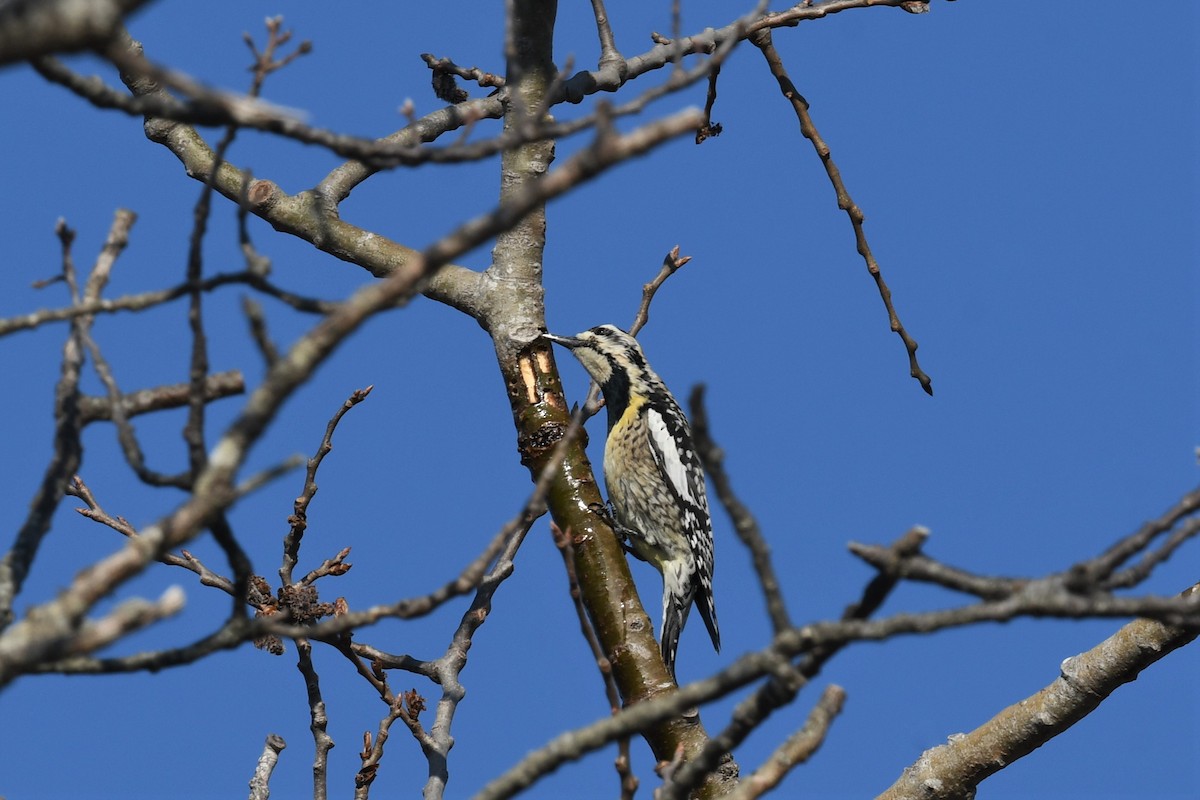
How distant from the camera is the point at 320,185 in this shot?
16.5 ft

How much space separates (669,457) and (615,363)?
605 millimetres

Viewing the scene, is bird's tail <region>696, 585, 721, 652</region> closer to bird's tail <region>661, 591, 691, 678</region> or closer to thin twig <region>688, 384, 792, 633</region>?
bird's tail <region>661, 591, 691, 678</region>

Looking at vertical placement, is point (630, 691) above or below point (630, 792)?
above

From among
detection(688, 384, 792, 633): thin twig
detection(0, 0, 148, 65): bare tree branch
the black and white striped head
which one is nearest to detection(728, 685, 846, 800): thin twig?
detection(688, 384, 792, 633): thin twig

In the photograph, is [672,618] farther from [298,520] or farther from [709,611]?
[298,520]

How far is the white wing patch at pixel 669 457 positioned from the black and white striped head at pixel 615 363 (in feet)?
0.78

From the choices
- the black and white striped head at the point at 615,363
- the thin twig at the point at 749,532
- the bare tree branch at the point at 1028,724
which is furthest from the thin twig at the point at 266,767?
the black and white striped head at the point at 615,363

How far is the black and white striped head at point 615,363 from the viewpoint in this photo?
6320mm

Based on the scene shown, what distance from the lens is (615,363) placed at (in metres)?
6.41

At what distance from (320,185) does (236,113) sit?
331 centimetres

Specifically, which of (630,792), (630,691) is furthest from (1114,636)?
(630,792)

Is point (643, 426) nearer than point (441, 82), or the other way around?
point (441, 82)

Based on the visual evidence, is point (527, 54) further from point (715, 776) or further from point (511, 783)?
point (511, 783)

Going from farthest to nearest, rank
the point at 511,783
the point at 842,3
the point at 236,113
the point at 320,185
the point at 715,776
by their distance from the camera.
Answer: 1. the point at 320,185
2. the point at 842,3
3. the point at 715,776
4. the point at 511,783
5. the point at 236,113
